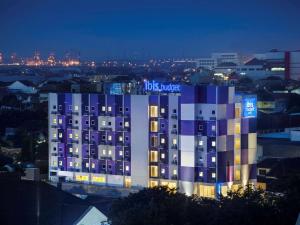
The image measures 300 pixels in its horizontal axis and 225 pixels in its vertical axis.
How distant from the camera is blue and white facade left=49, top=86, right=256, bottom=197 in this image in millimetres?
14195

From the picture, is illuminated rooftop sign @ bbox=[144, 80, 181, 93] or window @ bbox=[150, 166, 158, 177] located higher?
illuminated rooftop sign @ bbox=[144, 80, 181, 93]

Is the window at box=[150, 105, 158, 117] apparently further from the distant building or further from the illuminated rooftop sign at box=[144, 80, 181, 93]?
the distant building

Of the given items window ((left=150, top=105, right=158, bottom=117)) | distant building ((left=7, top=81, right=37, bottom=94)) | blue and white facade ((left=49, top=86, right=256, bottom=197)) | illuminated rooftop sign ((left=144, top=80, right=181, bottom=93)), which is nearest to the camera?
blue and white facade ((left=49, top=86, right=256, bottom=197))

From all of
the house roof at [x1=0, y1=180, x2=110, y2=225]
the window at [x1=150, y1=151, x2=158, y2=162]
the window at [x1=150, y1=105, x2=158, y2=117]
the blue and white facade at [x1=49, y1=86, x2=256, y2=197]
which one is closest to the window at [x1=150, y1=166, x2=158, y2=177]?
the blue and white facade at [x1=49, y1=86, x2=256, y2=197]

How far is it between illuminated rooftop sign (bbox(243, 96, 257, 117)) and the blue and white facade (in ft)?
0.07

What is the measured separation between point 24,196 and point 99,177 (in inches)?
→ 198

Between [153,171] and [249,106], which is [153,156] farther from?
[249,106]

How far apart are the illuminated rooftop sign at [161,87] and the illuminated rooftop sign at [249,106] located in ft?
4.49

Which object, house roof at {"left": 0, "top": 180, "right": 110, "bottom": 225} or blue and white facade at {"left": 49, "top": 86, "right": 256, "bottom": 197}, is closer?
house roof at {"left": 0, "top": 180, "right": 110, "bottom": 225}

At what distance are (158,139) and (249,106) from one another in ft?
6.38

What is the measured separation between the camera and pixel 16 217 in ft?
33.1

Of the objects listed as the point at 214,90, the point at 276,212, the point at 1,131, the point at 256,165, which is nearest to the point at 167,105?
the point at 214,90

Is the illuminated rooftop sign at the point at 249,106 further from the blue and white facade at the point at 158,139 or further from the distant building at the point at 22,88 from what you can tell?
the distant building at the point at 22,88

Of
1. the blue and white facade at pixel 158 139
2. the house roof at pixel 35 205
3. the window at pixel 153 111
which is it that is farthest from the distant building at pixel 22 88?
the house roof at pixel 35 205
